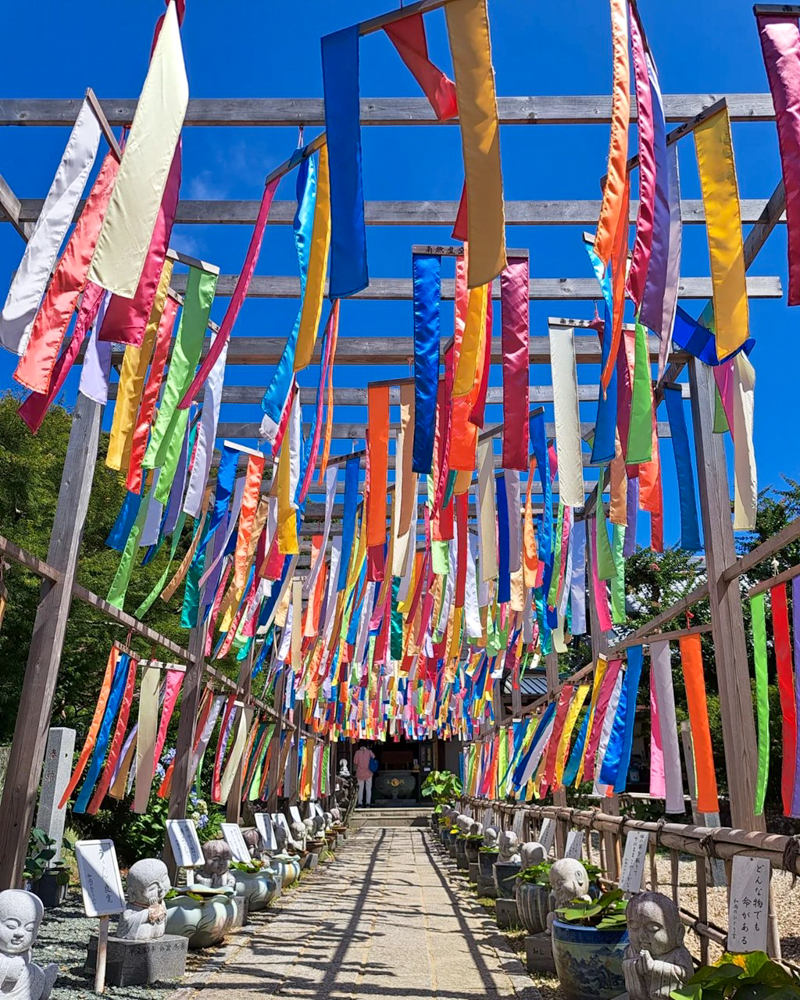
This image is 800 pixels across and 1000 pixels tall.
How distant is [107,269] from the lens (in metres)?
2.90

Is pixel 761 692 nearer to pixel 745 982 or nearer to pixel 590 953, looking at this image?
pixel 745 982

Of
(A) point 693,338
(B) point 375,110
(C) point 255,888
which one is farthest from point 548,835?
(B) point 375,110

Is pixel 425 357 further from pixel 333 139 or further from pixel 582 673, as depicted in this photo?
pixel 582 673

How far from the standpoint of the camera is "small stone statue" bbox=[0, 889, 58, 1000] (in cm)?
371

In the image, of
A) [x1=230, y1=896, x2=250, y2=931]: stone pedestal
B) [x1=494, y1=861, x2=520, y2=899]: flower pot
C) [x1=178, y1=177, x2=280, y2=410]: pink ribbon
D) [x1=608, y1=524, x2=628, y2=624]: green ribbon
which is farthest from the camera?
[x1=494, y1=861, x2=520, y2=899]: flower pot

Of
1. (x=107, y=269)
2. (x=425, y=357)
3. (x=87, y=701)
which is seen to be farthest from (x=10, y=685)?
(x=107, y=269)

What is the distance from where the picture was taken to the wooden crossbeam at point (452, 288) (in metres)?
6.09

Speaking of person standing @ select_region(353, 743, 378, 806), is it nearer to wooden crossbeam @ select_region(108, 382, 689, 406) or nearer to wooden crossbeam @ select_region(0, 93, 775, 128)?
wooden crossbeam @ select_region(108, 382, 689, 406)

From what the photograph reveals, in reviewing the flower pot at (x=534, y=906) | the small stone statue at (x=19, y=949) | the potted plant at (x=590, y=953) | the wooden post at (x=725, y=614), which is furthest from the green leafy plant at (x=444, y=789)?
the small stone statue at (x=19, y=949)

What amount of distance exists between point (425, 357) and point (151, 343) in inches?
65.3

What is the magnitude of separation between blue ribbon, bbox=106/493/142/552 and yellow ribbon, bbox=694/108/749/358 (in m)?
3.92

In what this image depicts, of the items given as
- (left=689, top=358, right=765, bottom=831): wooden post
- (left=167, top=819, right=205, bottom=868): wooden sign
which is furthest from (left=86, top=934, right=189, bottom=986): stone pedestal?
(left=689, top=358, right=765, bottom=831): wooden post

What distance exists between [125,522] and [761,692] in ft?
13.5

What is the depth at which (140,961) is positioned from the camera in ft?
17.9
